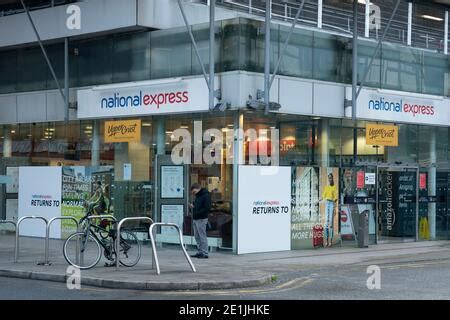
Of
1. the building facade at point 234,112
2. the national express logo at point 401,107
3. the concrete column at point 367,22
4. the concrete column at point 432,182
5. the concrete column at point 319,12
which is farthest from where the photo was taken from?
the concrete column at point 432,182

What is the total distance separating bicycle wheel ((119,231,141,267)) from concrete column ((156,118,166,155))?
204 inches

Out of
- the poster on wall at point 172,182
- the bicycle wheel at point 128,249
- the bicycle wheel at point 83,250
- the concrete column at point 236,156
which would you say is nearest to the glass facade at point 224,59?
the concrete column at point 236,156

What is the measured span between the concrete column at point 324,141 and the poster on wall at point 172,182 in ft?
13.1

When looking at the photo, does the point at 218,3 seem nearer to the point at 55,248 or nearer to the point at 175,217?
the point at 175,217

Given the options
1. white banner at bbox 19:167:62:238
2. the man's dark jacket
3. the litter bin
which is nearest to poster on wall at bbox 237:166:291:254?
the man's dark jacket

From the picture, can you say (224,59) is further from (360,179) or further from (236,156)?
(360,179)

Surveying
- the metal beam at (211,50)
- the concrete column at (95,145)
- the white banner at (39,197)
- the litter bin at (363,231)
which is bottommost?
the litter bin at (363,231)

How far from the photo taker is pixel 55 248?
19344 millimetres

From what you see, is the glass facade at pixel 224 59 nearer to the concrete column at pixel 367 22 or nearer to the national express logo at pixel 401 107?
the national express logo at pixel 401 107

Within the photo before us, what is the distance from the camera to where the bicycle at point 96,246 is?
14.6m

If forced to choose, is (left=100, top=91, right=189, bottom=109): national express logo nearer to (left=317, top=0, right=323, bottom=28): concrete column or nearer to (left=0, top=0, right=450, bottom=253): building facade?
(left=0, top=0, right=450, bottom=253): building facade

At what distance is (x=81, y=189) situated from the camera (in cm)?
2219
